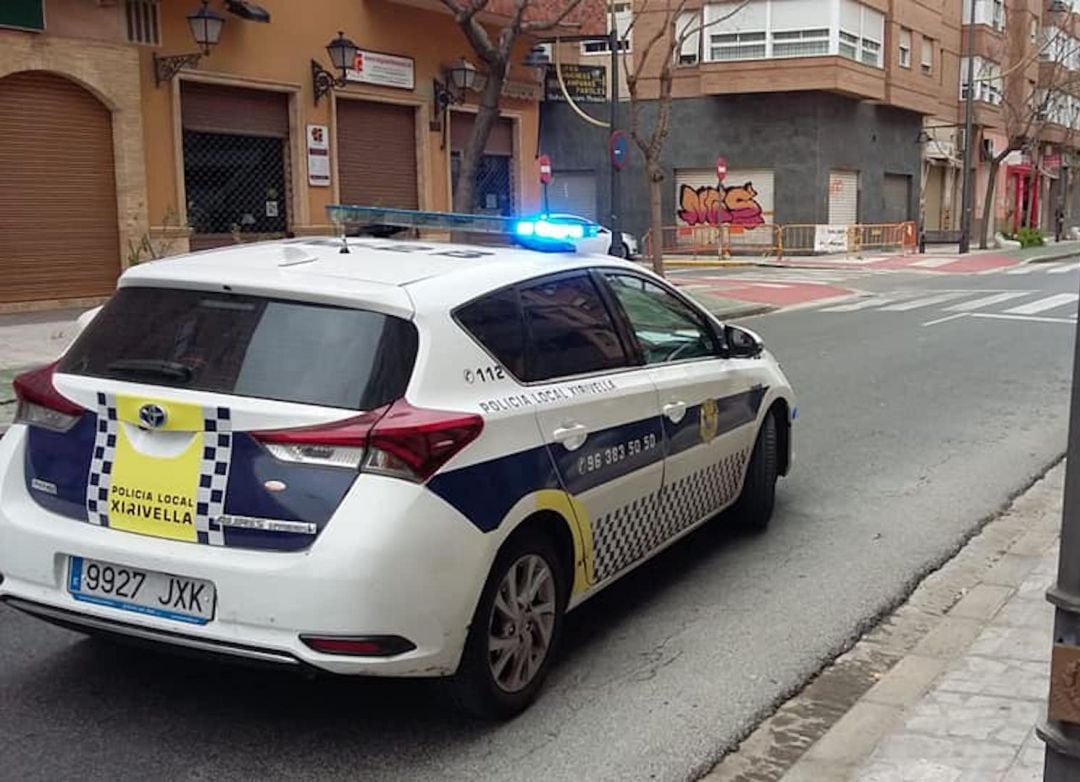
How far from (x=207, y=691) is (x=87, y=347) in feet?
4.25

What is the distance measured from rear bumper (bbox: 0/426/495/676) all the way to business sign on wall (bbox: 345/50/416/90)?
1648cm

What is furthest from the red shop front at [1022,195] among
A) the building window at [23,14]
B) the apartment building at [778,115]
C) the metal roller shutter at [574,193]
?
the building window at [23,14]

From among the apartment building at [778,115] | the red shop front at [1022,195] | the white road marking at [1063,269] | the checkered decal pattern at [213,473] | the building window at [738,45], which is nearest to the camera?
the checkered decal pattern at [213,473]

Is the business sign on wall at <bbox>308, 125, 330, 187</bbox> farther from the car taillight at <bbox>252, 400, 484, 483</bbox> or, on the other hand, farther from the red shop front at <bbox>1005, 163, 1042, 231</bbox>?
the red shop front at <bbox>1005, 163, 1042, 231</bbox>

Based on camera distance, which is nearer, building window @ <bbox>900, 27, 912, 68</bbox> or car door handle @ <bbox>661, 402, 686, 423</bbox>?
car door handle @ <bbox>661, 402, 686, 423</bbox>

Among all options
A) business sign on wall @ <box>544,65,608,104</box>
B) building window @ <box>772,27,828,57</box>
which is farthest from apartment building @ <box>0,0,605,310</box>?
building window @ <box>772,27,828,57</box>

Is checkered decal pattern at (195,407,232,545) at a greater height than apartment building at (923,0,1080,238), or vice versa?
apartment building at (923,0,1080,238)

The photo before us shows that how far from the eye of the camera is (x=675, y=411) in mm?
5043

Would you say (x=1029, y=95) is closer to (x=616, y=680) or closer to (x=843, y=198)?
(x=843, y=198)

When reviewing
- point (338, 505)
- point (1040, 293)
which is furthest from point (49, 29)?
point (1040, 293)

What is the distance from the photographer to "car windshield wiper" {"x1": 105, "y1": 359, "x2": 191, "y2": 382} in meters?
3.82

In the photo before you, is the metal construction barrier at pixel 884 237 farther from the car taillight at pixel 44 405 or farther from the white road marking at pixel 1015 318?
the car taillight at pixel 44 405

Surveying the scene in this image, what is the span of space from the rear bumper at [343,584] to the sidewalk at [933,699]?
1.04 meters

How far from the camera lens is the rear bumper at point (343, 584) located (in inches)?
137
